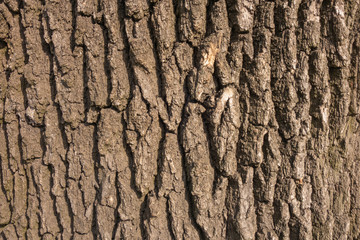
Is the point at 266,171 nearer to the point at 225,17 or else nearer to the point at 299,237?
the point at 299,237

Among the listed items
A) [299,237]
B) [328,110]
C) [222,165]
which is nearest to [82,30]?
[222,165]

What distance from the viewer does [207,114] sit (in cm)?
145

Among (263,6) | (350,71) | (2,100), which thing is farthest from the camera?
(2,100)

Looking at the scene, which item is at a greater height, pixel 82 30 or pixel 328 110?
pixel 82 30

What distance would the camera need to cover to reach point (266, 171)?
57.6 inches

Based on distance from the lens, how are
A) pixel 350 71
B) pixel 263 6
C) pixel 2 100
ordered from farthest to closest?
1. pixel 2 100
2. pixel 350 71
3. pixel 263 6

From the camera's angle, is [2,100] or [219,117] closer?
[219,117]

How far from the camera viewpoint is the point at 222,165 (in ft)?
4.75

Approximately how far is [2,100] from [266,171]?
1688 mm

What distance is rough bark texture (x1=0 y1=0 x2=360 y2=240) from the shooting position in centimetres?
144

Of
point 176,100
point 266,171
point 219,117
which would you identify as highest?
point 176,100

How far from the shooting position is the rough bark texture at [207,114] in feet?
4.71

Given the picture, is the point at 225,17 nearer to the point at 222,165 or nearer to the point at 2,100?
the point at 222,165

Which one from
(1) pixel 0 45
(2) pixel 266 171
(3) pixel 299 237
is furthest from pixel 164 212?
(1) pixel 0 45
